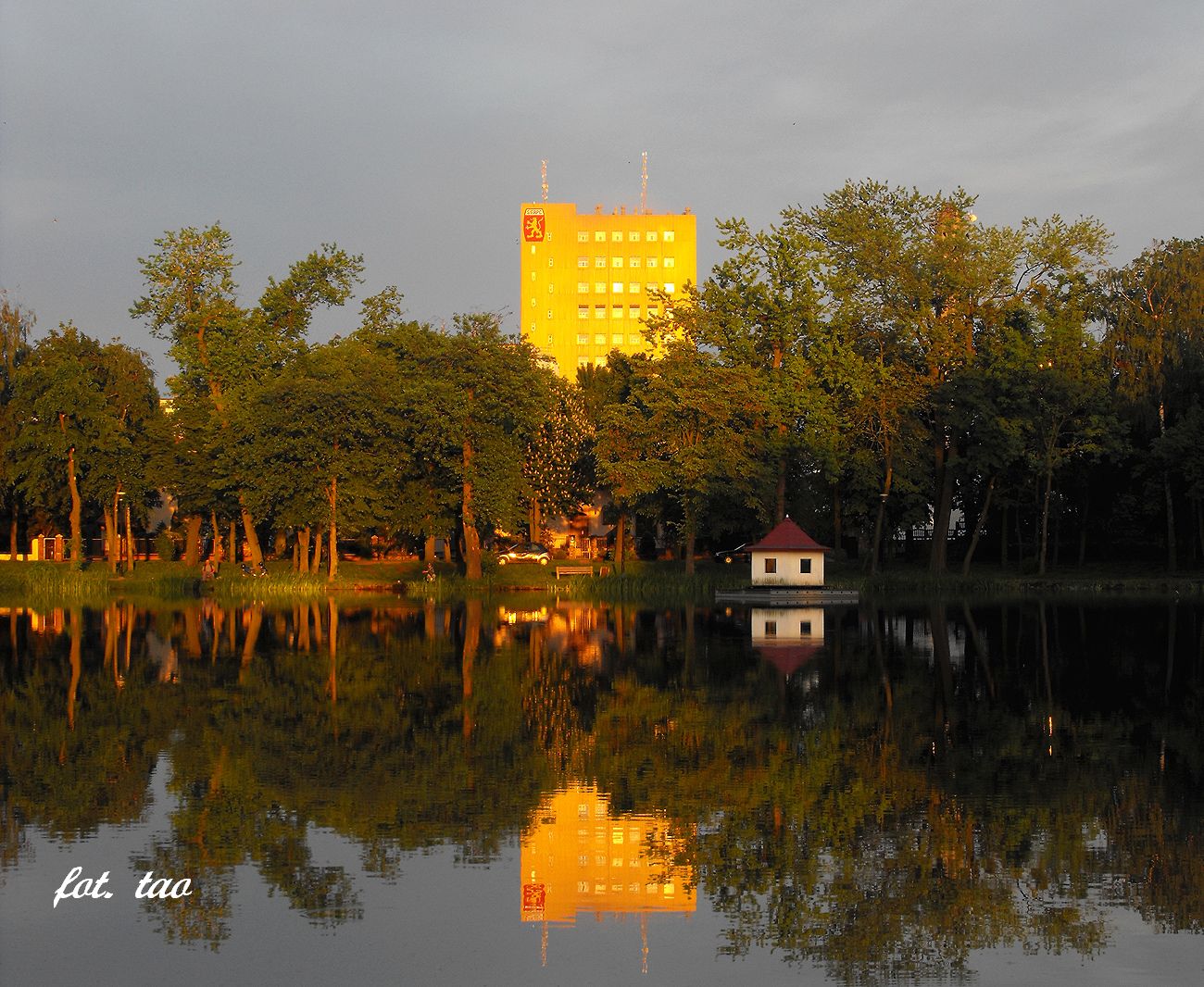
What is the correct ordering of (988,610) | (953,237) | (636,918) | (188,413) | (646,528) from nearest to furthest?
(636,918) → (988,610) → (953,237) → (188,413) → (646,528)

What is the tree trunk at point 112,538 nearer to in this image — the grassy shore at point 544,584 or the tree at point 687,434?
the grassy shore at point 544,584

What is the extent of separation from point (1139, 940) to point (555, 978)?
15.8 ft

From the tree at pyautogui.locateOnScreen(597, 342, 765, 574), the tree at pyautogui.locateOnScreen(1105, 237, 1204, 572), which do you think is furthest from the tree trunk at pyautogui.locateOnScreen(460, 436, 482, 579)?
the tree at pyautogui.locateOnScreen(1105, 237, 1204, 572)

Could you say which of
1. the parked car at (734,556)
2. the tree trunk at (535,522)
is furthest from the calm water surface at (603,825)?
the parked car at (734,556)

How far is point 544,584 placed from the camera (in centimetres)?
7094

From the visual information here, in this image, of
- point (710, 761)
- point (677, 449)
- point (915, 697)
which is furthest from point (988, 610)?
point (710, 761)

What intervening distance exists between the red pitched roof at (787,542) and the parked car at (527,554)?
26.3 m

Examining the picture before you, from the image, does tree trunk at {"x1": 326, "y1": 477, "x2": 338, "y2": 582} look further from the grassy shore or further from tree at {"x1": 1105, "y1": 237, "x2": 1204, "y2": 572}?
tree at {"x1": 1105, "y1": 237, "x2": 1204, "y2": 572}

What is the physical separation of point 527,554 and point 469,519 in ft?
71.5

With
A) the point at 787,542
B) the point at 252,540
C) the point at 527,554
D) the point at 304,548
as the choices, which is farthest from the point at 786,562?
the point at 527,554

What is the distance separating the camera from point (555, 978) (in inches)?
426

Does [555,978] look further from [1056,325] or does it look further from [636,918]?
[1056,325]

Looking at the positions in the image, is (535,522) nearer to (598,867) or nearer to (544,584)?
(544,584)

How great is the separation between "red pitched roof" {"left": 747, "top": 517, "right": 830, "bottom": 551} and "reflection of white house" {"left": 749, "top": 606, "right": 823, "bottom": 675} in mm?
4366
